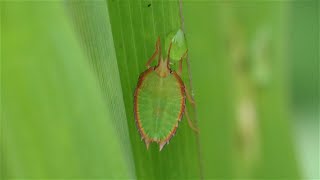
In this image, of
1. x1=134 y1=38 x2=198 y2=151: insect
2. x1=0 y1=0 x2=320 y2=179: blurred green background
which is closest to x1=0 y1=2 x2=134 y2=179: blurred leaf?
x1=0 y1=0 x2=320 y2=179: blurred green background

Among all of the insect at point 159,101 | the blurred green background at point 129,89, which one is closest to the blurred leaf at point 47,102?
the blurred green background at point 129,89

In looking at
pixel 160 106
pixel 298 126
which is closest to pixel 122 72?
pixel 160 106

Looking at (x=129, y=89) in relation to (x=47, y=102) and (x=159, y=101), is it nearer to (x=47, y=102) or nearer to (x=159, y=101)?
(x=159, y=101)

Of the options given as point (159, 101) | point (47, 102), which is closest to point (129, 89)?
point (159, 101)

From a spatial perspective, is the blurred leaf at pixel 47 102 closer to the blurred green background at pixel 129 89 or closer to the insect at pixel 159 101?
the blurred green background at pixel 129 89

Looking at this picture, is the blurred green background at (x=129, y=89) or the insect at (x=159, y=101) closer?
the blurred green background at (x=129, y=89)
